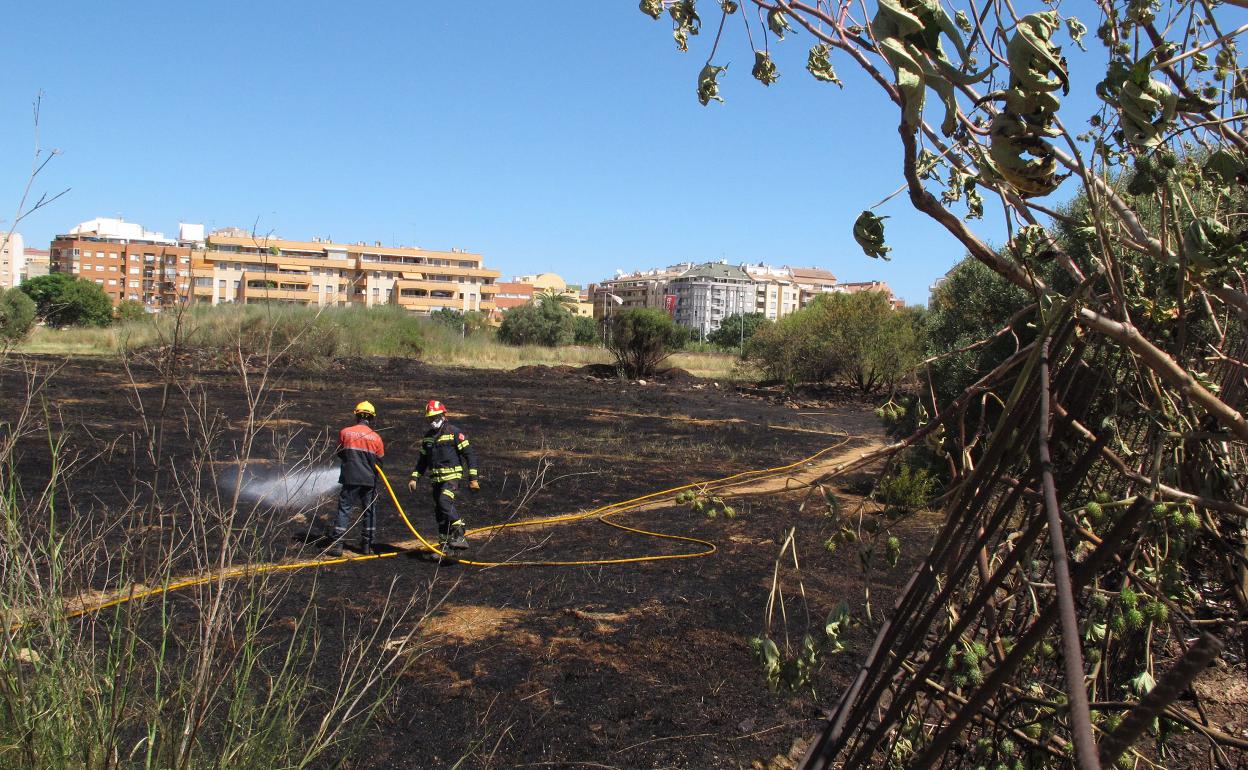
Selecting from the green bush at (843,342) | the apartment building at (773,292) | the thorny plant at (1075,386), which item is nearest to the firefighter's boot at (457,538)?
the thorny plant at (1075,386)

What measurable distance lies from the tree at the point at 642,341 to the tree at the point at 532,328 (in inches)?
941

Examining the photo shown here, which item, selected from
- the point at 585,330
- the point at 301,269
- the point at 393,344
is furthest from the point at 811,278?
the point at 301,269

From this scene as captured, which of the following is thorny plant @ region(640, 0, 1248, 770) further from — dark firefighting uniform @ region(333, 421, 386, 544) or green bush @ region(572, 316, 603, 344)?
green bush @ region(572, 316, 603, 344)

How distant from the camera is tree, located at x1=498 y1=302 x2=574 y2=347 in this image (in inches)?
2329

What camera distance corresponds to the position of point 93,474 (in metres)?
10.5

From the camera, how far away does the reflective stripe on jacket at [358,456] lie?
8.20m

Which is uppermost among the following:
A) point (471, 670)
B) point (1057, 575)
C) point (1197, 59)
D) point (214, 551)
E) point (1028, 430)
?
point (1197, 59)

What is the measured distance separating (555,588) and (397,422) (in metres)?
11.4

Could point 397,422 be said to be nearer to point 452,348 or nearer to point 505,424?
point 505,424

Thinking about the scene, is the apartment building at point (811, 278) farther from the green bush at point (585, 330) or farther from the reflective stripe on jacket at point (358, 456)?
the reflective stripe on jacket at point (358, 456)

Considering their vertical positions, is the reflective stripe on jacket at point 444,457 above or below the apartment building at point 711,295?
below

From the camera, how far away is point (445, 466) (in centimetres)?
828

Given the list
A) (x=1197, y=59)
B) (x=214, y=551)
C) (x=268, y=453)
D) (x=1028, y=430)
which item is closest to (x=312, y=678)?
(x=214, y=551)

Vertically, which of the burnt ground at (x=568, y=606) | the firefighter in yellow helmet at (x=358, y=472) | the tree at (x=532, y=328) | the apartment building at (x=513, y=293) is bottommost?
the burnt ground at (x=568, y=606)
